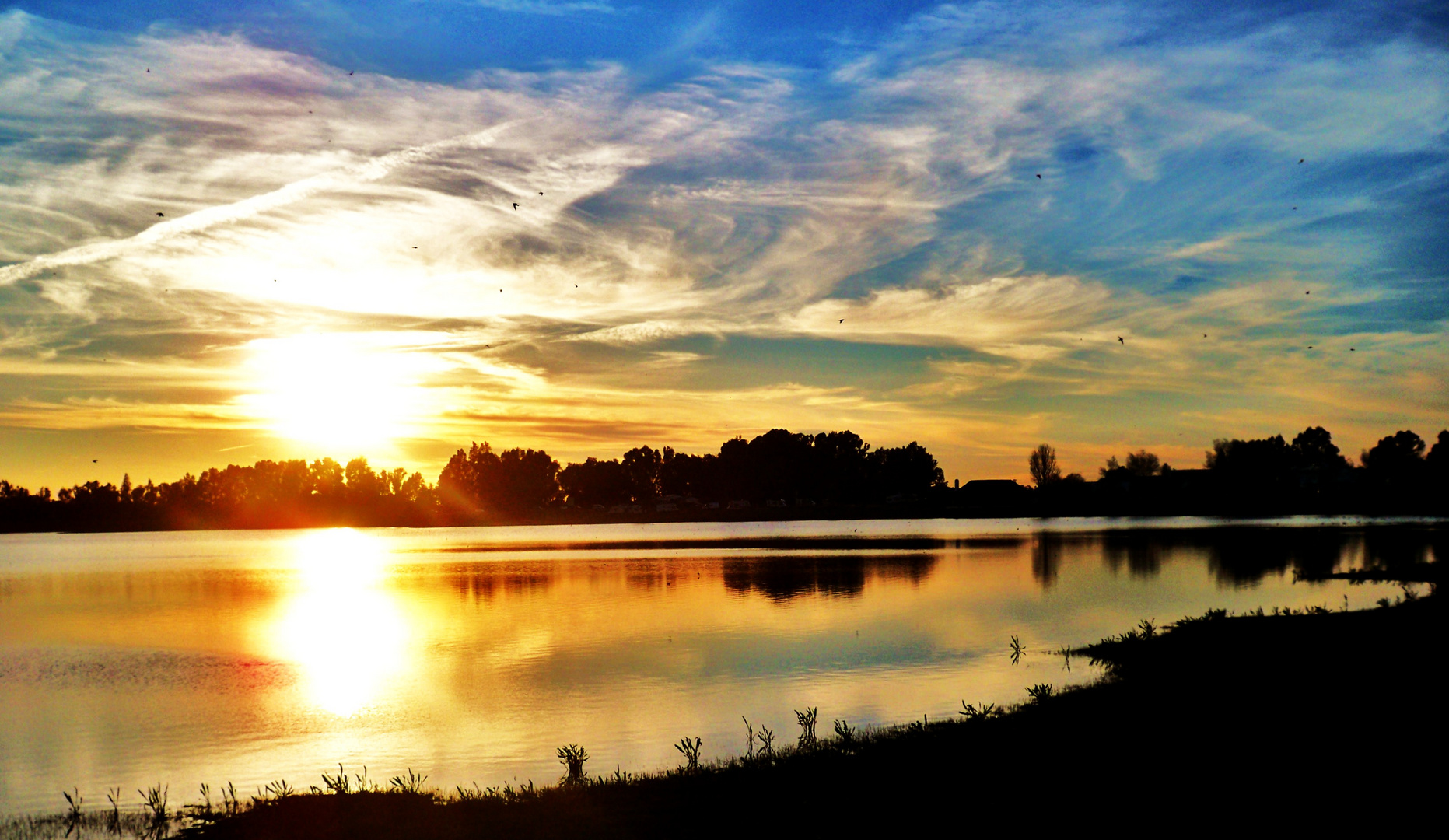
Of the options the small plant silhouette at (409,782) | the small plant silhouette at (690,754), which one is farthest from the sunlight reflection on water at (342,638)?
→ the small plant silhouette at (690,754)

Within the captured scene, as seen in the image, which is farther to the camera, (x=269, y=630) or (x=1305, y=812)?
(x=269, y=630)

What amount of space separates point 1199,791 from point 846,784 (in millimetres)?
4476

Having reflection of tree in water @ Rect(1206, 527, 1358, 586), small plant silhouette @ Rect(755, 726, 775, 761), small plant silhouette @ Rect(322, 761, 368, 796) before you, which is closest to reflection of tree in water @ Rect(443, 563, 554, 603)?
small plant silhouette @ Rect(322, 761, 368, 796)

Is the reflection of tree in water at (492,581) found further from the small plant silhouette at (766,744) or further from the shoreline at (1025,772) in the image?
the shoreline at (1025,772)

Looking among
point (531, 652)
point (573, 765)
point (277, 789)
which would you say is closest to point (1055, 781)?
point (573, 765)

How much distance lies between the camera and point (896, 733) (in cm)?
1791

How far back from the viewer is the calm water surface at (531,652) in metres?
20.5

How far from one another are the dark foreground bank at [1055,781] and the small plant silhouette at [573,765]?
2.06 ft

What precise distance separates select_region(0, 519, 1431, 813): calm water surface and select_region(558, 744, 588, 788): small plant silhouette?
1.06ft

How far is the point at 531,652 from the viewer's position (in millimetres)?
33375

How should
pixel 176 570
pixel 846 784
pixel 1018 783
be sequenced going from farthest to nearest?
pixel 176 570 → pixel 846 784 → pixel 1018 783

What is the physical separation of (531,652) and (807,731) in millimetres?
16576

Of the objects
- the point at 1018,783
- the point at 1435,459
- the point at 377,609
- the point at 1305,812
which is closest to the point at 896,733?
the point at 1018,783

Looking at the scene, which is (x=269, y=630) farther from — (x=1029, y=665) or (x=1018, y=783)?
(x=1018, y=783)
